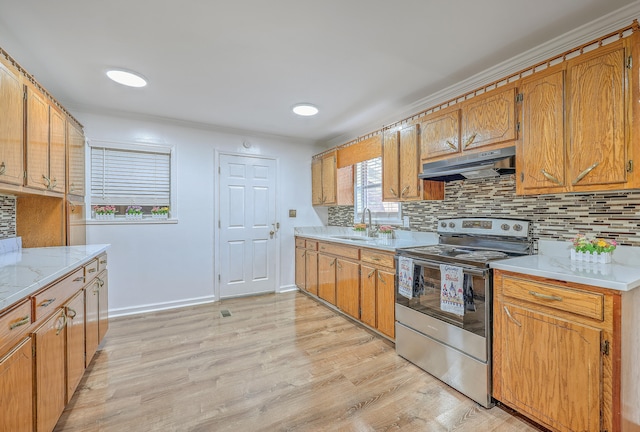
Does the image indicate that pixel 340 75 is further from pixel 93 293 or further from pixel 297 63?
pixel 93 293

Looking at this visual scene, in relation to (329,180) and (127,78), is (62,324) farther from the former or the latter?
(329,180)

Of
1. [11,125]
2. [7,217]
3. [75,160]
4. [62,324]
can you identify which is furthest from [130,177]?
[62,324]

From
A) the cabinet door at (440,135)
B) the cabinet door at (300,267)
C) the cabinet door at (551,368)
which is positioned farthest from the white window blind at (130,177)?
the cabinet door at (551,368)

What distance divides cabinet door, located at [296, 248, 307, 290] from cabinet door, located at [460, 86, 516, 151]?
105 inches

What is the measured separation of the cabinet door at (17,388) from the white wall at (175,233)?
241 centimetres

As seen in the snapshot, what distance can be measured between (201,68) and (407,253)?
7.48 feet

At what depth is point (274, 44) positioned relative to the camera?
2.04m

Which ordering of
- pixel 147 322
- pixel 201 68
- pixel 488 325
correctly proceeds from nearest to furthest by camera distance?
pixel 488 325 → pixel 201 68 → pixel 147 322

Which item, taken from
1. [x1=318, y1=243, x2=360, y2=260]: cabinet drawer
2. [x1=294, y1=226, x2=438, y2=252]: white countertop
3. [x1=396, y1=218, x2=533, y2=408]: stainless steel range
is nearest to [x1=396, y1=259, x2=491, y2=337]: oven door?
[x1=396, y1=218, x2=533, y2=408]: stainless steel range

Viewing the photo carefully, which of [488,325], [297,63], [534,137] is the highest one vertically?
[297,63]

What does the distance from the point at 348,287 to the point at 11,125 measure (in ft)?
9.73

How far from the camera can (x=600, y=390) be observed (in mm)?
1359

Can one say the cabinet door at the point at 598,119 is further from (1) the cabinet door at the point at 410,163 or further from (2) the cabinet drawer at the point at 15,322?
(2) the cabinet drawer at the point at 15,322

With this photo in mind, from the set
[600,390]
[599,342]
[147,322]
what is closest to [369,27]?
[599,342]
